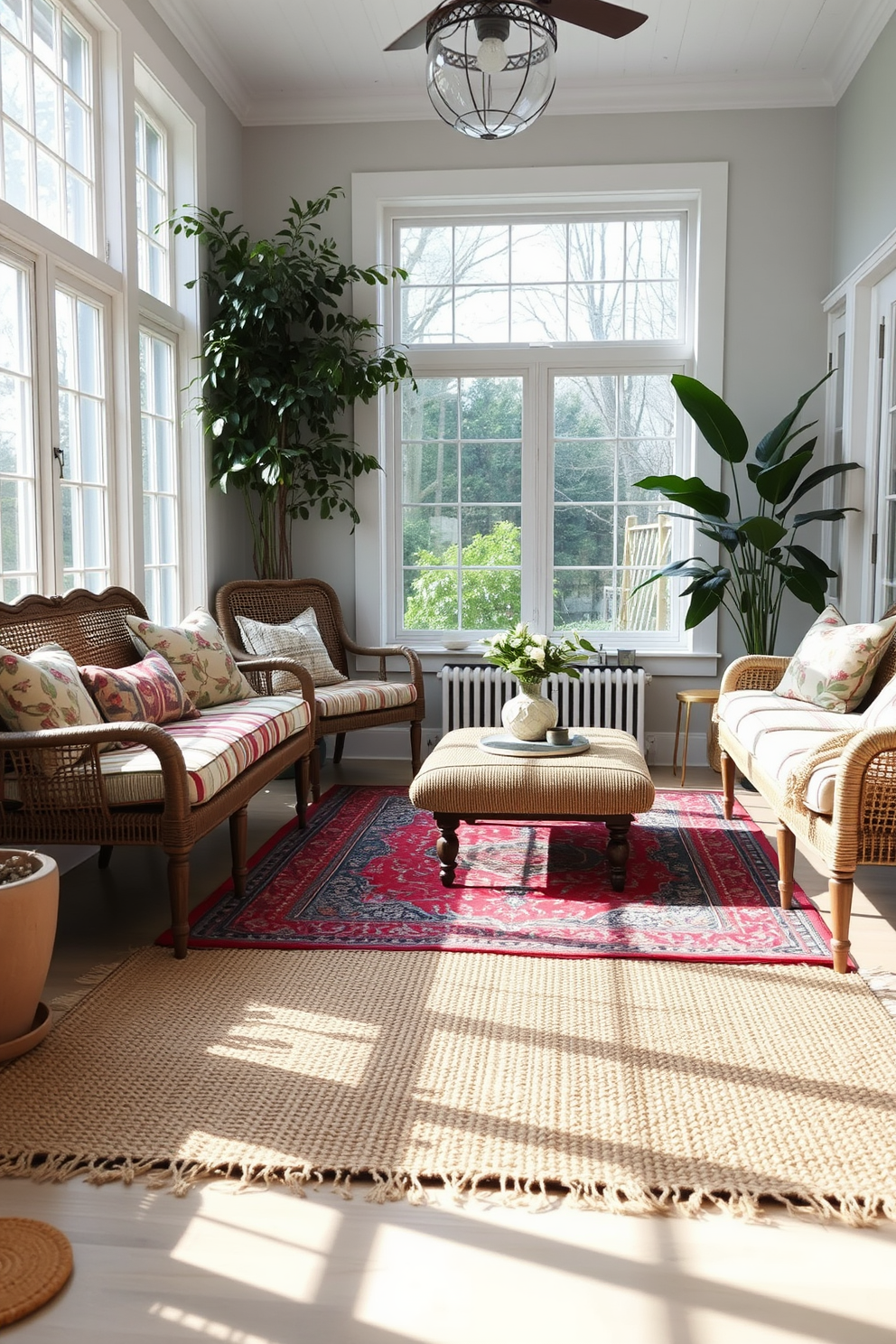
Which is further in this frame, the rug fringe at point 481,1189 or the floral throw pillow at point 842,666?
the floral throw pillow at point 842,666

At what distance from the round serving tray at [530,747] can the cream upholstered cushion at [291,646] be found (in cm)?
146

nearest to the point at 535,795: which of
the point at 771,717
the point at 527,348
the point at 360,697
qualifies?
the point at 771,717

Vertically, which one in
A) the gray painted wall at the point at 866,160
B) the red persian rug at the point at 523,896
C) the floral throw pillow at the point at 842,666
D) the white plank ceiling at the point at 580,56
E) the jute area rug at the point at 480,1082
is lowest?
the jute area rug at the point at 480,1082

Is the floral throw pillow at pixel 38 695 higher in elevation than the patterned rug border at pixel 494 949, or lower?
higher

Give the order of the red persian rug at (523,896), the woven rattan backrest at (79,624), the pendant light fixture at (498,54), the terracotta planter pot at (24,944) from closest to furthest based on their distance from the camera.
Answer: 1. the terracotta planter pot at (24,944)
2. the pendant light fixture at (498,54)
3. the red persian rug at (523,896)
4. the woven rattan backrest at (79,624)

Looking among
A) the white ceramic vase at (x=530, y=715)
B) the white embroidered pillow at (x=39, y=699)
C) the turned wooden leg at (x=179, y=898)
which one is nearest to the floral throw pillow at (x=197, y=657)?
the white embroidered pillow at (x=39, y=699)

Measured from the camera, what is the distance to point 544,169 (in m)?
5.57

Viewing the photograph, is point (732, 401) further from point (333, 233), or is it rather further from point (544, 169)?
point (333, 233)

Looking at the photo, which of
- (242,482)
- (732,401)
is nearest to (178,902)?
(242,482)

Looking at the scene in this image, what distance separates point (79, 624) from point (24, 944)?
1657 millimetres

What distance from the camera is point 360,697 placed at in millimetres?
5035

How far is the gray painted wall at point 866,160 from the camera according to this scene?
14.6 ft

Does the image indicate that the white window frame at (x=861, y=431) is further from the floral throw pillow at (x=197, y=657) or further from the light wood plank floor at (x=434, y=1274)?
the light wood plank floor at (x=434, y=1274)

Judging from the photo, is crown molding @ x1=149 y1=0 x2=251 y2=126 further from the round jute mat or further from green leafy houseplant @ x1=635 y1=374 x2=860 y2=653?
the round jute mat
